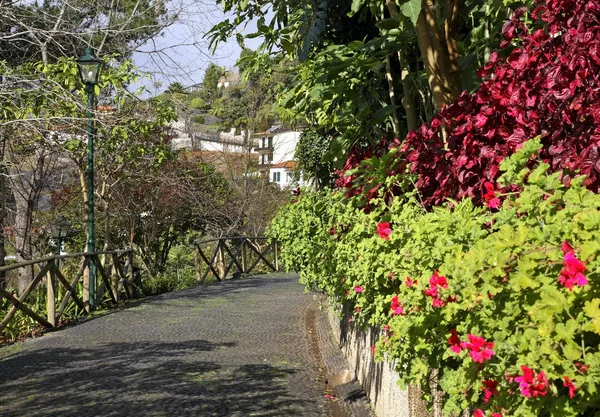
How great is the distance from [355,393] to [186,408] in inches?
55.0

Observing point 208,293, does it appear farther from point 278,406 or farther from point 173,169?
point 278,406

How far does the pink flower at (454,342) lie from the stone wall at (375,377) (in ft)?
4.60

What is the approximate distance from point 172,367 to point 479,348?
5880 mm

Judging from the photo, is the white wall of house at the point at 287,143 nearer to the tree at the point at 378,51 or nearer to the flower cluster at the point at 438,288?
the tree at the point at 378,51

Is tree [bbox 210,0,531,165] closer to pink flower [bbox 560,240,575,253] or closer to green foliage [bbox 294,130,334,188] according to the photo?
pink flower [bbox 560,240,575,253]

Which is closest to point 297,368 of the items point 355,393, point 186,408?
point 355,393

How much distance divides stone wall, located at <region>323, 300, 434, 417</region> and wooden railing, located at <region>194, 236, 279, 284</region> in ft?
32.8

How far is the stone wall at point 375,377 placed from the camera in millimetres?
4543

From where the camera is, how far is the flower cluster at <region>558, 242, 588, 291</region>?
186 centimetres

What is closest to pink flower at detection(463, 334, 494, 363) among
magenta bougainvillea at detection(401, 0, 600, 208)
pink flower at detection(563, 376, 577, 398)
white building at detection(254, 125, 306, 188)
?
pink flower at detection(563, 376, 577, 398)

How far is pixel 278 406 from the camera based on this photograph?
6293 mm

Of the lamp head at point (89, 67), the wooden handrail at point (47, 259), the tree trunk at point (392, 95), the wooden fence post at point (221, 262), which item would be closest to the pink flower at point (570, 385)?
the tree trunk at point (392, 95)

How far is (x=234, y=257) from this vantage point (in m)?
20.2

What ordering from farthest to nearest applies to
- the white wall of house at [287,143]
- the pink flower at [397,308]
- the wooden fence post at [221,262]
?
the white wall of house at [287,143] < the wooden fence post at [221,262] < the pink flower at [397,308]
